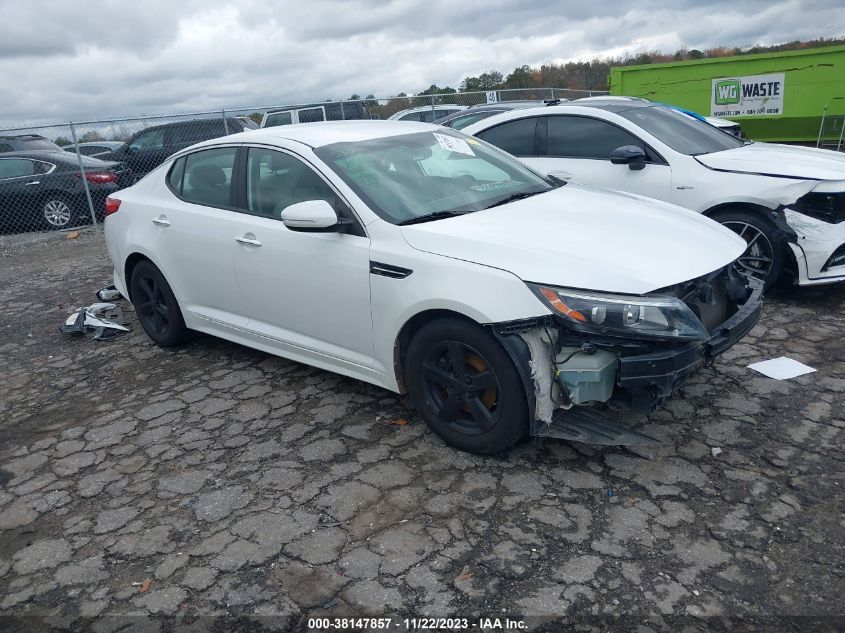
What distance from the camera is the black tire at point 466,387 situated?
330 cm

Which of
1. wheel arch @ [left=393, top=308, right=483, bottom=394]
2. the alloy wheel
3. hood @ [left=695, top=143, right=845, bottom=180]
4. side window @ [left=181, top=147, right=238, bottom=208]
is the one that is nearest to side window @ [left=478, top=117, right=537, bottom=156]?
hood @ [left=695, top=143, right=845, bottom=180]

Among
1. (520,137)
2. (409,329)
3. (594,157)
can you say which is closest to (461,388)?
(409,329)

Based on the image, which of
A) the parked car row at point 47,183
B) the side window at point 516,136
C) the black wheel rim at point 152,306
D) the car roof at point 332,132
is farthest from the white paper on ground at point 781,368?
the parked car row at point 47,183

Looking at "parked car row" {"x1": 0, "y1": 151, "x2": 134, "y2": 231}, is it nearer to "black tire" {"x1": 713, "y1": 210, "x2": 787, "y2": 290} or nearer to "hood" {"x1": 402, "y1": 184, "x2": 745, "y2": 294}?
"hood" {"x1": 402, "y1": 184, "x2": 745, "y2": 294}

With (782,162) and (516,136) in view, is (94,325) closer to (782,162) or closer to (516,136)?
(516,136)

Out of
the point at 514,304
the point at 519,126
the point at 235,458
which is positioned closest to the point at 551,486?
the point at 514,304

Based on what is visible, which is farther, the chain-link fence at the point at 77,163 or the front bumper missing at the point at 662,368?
the chain-link fence at the point at 77,163

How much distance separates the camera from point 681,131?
6332mm

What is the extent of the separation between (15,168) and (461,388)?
10751 mm

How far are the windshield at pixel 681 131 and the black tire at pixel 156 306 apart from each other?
421 centimetres

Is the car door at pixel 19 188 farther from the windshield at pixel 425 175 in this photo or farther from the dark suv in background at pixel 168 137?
the windshield at pixel 425 175

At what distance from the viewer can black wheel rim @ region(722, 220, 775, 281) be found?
5.37 m

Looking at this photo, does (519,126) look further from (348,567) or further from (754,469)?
(348,567)

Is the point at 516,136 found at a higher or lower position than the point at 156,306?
higher
